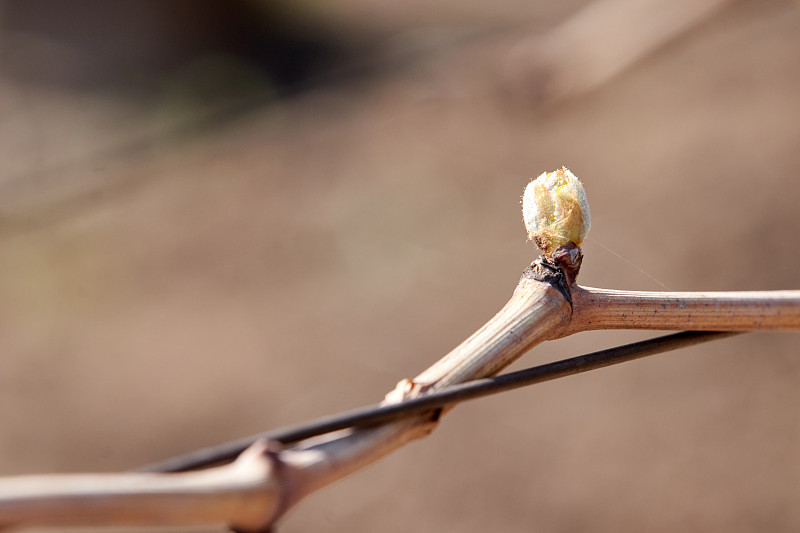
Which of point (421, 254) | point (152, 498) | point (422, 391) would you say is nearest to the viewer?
point (152, 498)

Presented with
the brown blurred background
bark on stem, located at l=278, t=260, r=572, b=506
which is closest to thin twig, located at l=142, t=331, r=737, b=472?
bark on stem, located at l=278, t=260, r=572, b=506

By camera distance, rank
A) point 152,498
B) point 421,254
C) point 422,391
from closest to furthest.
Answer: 1. point 152,498
2. point 422,391
3. point 421,254

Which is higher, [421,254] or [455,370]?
[421,254]

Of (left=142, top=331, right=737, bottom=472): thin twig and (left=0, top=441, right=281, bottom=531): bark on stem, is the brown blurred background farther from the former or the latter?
(left=0, top=441, right=281, bottom=531): bark on stem

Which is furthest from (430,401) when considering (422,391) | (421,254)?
(421,254)

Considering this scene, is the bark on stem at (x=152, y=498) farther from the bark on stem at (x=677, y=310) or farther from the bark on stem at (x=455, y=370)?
the bark on stem at (x=677, y=310)

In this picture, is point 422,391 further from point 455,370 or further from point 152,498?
point 152,498

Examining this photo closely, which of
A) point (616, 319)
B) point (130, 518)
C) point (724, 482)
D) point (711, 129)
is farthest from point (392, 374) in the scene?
point (130, 518)
